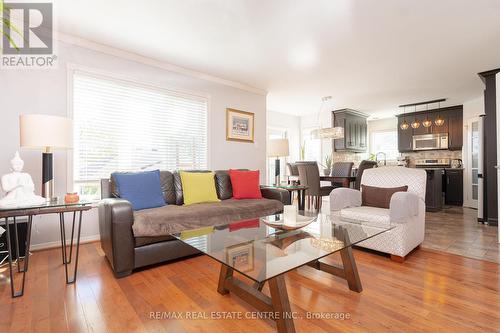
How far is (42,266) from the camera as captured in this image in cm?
231

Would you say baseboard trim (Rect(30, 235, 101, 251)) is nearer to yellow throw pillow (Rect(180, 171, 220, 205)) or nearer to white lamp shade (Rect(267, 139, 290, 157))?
yellow throw pillow (Rect(180, 171, 220, 205))

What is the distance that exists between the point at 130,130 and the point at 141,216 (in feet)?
5.36

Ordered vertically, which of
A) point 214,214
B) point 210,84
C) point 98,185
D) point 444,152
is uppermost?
point 210,84

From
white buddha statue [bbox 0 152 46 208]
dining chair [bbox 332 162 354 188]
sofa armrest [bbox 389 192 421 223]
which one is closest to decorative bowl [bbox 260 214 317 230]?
sofa armrest [bbox 389 192 421 223]

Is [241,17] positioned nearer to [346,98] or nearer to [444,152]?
[346,98]

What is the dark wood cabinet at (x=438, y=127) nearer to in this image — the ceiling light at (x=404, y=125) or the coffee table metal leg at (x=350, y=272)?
the ceiling light at (x=404, y=125)

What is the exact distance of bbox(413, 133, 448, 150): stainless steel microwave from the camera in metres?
6.10

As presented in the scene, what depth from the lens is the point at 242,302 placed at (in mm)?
1715

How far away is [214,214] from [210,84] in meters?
2.47

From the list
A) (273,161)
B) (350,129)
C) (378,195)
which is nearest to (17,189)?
(378,195)

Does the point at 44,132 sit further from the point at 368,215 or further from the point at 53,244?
the point at 368,215

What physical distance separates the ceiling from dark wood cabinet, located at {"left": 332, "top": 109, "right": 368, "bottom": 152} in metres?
1.97

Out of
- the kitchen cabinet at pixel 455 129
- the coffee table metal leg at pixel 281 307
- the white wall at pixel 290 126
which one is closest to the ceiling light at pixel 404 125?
the kitchen cabinet at pixel 455 129

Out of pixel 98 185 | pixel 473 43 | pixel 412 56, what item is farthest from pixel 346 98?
pixel 98 185
